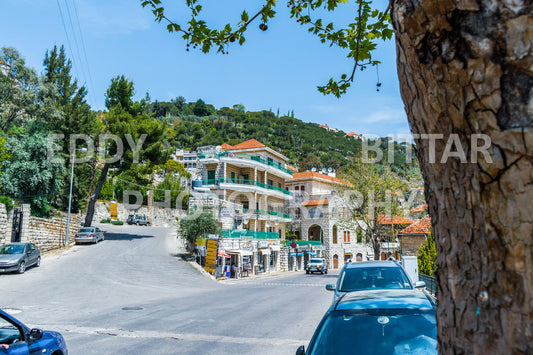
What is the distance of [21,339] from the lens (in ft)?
15.7

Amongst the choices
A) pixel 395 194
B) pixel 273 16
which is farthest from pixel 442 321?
pixel 395 194

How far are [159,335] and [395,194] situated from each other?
30291mm

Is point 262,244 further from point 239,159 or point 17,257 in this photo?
point 17,257

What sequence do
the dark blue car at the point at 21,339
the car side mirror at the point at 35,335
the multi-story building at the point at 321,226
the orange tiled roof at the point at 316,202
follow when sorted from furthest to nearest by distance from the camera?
the orange tiled roof at the point at 316,202
the multi-story building at the point at 321,226
the car side mirror at the point at 35,335
the dark blue car at the point at 21,339

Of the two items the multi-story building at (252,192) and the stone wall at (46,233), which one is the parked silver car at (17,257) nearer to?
the stone wall at (46,233)

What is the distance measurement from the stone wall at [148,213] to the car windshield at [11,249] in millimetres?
36285

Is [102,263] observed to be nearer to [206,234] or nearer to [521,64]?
[206,234]

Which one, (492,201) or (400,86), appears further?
(400,86)

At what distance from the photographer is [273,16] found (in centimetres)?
499

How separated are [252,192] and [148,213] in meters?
24.2

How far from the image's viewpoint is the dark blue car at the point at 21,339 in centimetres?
448

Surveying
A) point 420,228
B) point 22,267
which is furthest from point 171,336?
point 420,228

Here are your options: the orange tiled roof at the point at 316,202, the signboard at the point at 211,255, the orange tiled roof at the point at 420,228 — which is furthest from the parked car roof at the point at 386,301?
the orange tiled roof at the point at 316,202

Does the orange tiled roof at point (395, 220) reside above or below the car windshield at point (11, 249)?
above
